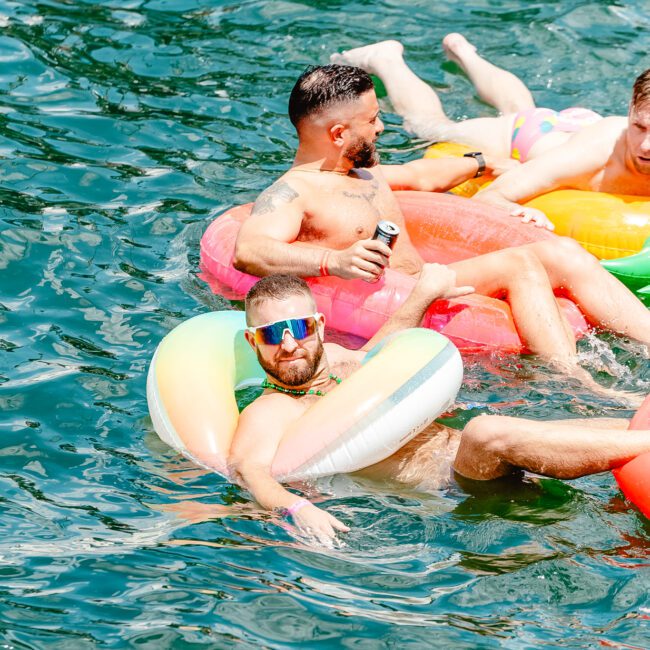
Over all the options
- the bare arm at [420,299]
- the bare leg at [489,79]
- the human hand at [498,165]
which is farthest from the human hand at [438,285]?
the bare leg at [489,79]

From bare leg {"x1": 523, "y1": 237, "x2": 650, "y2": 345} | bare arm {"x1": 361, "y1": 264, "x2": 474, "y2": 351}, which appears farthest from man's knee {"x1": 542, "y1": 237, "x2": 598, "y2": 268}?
bare arm {"x1": 361, "y1": 264, "x2": 474, "y2": 351}

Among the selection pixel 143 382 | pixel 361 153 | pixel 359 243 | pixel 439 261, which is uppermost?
pixel 361 153

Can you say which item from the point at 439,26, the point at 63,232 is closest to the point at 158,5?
the point at 439,26

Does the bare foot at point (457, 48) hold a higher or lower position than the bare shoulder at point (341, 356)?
higher

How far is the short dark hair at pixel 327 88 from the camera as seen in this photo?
6.72 m

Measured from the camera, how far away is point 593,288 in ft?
21.0

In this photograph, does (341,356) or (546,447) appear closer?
(546,447)

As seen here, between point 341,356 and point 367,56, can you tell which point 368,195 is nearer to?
point 341,356

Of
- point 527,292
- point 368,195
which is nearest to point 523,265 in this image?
point 527,292

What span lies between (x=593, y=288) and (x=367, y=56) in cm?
384

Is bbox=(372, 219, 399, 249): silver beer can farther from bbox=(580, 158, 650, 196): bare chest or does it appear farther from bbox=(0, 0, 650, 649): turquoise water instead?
bbox=(580, 158, 650, 196): bare chest

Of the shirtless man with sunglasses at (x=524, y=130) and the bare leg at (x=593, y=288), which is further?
the shirtless man with sunglasses at (x=524, y=130)

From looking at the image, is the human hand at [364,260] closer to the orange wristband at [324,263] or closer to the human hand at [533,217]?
the orange wristband at [324,263]

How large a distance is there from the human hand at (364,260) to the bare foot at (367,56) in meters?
3.71
